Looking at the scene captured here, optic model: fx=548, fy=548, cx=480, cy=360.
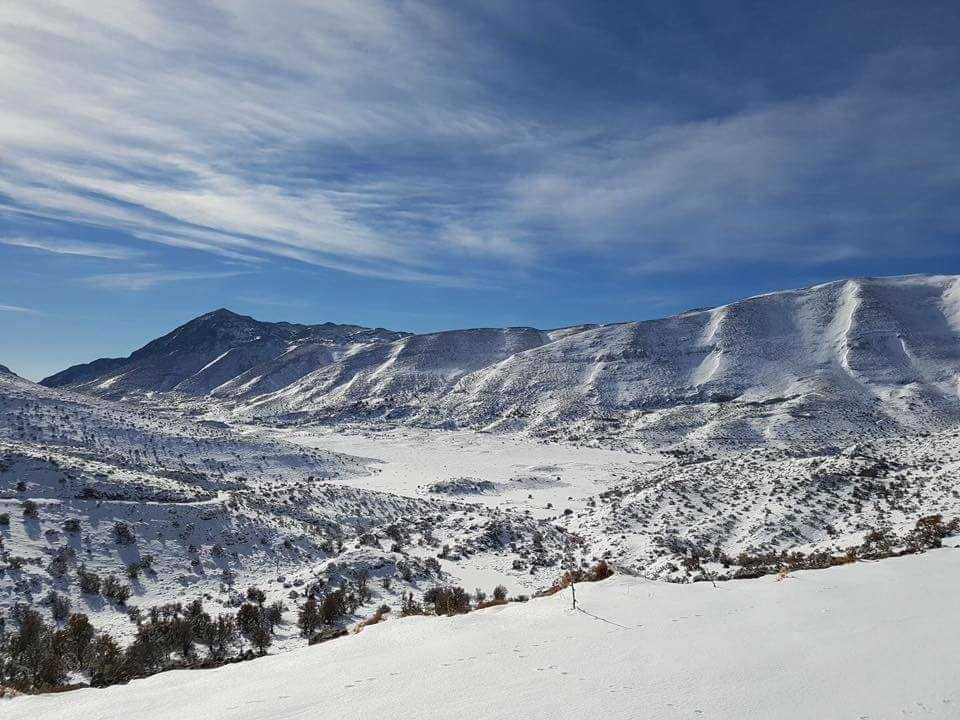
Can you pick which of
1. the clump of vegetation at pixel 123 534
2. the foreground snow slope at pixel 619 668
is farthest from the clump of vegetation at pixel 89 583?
the foreground snow slope at pixel 619 668

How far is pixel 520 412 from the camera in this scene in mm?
89562

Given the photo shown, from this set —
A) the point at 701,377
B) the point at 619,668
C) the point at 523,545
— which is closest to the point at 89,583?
the point at 523,545

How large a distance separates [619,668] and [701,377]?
9611 centimetres

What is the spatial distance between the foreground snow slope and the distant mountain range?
62.0 m

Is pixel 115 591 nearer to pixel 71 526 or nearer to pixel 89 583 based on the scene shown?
pixel 89 583

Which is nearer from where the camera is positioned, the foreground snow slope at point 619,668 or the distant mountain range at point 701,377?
the foreground snow slope at point 619,668

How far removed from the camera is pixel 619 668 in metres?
4.44

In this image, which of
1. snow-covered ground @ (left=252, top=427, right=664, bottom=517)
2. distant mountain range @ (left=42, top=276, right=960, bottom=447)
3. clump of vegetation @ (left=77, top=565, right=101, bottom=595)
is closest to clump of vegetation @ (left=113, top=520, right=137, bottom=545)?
clump of vegetation @ (left=77, top=565, right=101, bottom=595)

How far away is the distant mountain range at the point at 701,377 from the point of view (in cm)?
7138

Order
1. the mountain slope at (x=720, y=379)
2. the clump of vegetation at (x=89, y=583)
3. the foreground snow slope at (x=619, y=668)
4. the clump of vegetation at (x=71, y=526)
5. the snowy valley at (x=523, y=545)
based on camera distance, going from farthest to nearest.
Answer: the mountain slope at (x=720, y=379) < the clump of vegetation at (x=71, y=526) < the clump of vegetation at (x=89, y=583) < the snowy valley at (x=523, y=545) < the foreground snow slope at (x=619, y=668)

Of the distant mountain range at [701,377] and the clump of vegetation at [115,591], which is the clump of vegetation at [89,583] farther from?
the distant mountain range at [701,377]

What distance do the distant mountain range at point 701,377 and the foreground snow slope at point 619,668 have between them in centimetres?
6198

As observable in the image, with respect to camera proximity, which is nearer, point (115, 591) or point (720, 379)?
point (115, 591)

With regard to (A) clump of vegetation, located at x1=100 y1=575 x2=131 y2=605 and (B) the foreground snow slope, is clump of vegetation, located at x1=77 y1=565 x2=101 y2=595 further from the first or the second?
(B) the foreground snow slope
